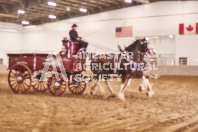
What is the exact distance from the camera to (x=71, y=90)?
926 centimetres

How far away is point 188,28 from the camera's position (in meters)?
19.3

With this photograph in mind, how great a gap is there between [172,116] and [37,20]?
2437 centimetres

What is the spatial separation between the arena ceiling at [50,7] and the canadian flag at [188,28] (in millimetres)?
3343

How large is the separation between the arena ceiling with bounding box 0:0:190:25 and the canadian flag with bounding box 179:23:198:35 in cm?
334

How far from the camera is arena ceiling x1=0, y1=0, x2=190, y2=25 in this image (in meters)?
19.9

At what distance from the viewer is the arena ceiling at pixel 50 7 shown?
782 inches

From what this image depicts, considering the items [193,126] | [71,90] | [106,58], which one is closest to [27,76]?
[71,90]

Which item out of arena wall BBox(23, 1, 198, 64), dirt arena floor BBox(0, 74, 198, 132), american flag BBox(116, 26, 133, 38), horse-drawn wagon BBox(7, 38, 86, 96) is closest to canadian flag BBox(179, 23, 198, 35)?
arena wall BBox(23, 1, 198, 64)

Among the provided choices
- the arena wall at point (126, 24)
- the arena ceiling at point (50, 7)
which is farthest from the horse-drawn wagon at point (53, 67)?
the arena ceiling at point (50, 7)

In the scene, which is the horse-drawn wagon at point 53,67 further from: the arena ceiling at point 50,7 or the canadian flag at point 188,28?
the canadian flag at point 188,28

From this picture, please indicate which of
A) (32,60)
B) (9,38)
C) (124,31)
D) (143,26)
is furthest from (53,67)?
(9,38)

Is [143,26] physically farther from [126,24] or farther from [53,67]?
[53,67]

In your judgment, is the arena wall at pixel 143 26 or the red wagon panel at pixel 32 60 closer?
the red wagon panel at pixel 32 60

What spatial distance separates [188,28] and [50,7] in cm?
1121
